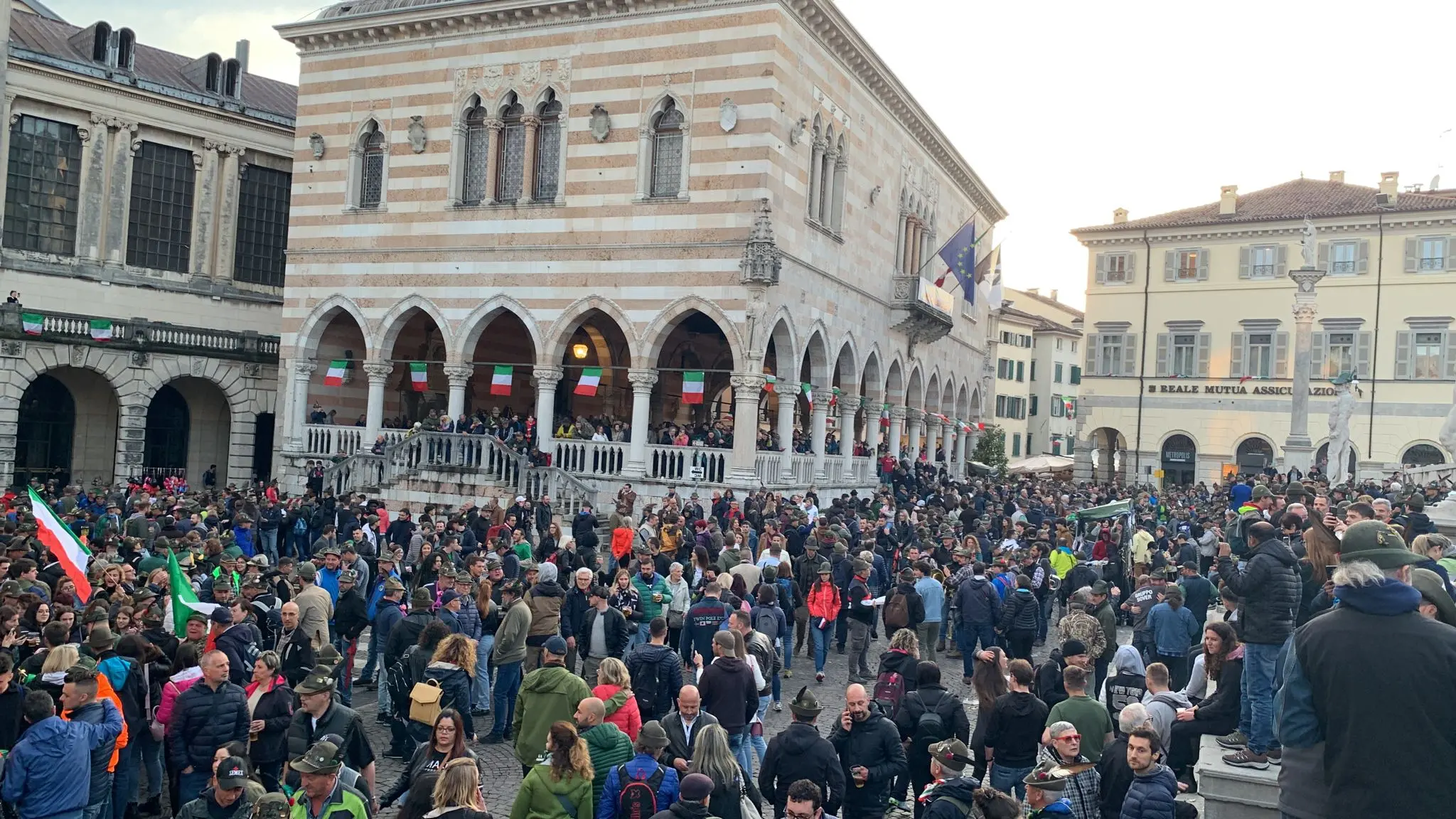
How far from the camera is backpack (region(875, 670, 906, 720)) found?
27.8 feet

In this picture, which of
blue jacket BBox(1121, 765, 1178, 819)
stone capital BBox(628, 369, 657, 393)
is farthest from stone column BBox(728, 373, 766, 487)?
blue jacket BBox(1121, 765, 1178, 819)

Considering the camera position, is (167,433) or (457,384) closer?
(457,384)

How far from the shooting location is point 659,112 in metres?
25.8

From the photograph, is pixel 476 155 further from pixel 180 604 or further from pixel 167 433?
pixel 180 604

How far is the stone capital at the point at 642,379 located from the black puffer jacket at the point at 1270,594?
18.5 m

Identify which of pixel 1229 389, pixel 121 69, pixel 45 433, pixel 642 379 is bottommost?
pixel 45 433

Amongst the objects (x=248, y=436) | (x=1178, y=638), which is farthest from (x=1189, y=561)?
(x=248, y=436)

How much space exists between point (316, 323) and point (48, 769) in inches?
939

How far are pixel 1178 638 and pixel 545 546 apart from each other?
898 centimetres

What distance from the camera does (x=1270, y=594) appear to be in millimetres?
7574

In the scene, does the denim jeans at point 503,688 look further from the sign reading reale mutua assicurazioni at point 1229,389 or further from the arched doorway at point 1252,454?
the arched doorway at point 1252,454

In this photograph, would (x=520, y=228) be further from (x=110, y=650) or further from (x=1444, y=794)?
(x=1444, y=794)

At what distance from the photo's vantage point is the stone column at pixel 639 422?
2506cm

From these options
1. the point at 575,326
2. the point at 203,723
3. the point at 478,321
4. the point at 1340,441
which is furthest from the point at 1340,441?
the point at 203,723
